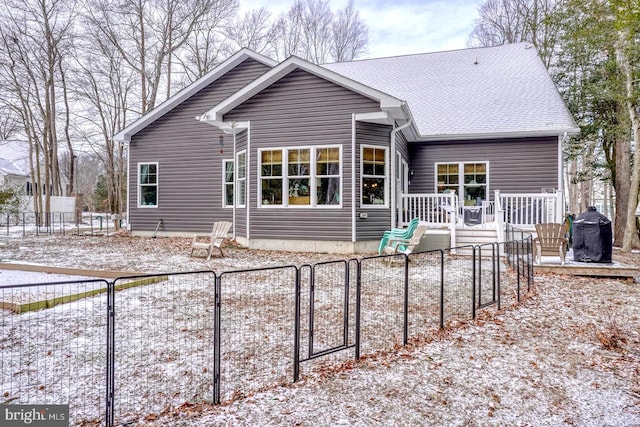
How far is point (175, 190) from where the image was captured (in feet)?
46.5

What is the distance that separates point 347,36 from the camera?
27562 millimetres

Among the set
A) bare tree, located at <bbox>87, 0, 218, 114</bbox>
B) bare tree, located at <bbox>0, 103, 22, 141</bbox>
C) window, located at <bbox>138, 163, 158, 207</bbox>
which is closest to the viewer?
window, located at <bbox>138, 163, 158, 207</bbox>

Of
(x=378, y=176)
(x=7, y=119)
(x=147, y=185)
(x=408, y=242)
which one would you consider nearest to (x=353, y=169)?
(x=378, y=176)

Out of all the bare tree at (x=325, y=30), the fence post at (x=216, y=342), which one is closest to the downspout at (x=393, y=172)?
the fence post at (x=216, y=342)

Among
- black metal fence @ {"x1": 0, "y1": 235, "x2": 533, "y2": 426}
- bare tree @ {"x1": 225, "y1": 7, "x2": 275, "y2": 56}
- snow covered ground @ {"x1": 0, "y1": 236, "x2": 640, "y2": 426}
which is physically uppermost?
bare tree @ {"x1": 225, "y1": 7, "x2": 275, "y2": 56}

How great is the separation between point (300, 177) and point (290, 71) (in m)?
2.80

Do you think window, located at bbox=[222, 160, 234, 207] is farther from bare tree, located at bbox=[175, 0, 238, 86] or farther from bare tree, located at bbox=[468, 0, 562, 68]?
bare tree, located at bbox=[468, 0, 562, 68]

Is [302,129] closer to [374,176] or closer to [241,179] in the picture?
[374,176]

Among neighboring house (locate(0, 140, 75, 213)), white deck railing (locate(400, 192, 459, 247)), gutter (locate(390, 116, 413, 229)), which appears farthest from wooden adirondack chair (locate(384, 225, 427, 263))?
neighboring house (locate(0, 140, 75, 213))

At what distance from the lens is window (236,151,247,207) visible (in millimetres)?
11156

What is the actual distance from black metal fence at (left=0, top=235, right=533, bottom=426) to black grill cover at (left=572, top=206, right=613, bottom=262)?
2719 millimetres

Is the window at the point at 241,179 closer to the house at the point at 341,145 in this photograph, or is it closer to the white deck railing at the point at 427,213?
the house at the point at 341,145

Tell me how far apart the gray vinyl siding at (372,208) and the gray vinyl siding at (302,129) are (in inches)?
9.9

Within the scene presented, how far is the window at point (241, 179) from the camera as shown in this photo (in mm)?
11156
